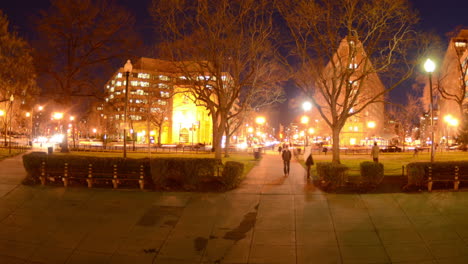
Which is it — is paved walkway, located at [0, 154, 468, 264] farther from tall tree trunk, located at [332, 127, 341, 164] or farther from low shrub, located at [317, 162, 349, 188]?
tall tree trunk, located at [332, 127, 341, 164]

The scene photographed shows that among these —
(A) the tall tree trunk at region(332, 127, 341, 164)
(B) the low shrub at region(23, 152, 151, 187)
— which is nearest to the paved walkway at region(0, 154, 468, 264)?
(B) the low shrub at region(23, 152, 151, 187)

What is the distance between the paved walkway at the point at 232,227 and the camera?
26.2 ft

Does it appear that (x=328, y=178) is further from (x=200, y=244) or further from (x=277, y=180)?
(x=200, y=244)

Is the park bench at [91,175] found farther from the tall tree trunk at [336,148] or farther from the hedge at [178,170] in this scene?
the tall tree trunk at [336,148]

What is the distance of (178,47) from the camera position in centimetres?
2230

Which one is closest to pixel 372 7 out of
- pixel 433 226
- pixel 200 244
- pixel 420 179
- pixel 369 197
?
pixel 420 179


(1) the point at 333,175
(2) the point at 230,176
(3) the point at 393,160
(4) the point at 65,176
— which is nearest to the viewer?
(1) the point at 333,175

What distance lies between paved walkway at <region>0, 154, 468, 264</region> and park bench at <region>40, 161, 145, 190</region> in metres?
0.69

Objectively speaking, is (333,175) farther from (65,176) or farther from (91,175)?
(65,176)

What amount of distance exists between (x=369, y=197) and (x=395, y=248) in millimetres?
3828

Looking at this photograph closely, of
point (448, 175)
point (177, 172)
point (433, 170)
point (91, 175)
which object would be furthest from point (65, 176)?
point (448, 175)

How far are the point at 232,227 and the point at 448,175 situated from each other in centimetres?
905

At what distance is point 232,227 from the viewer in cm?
949

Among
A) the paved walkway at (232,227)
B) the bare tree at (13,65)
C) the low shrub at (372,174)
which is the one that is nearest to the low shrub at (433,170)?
the paved walkway at (232,227)
